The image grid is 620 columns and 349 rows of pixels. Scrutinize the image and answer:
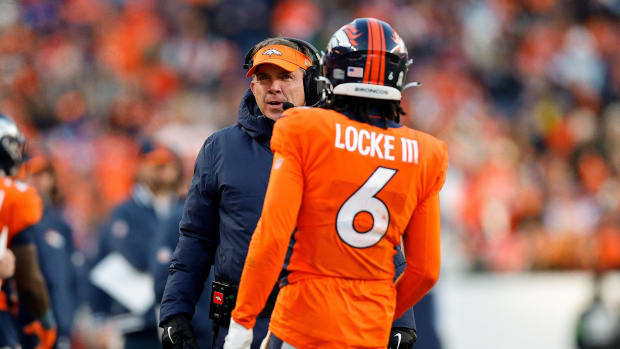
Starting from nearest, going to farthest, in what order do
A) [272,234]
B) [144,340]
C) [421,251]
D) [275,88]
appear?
[272,234] < [421,251] < [275,88] < [144,340]

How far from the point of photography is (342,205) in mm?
3166

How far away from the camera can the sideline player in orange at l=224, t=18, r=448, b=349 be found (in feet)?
10.3

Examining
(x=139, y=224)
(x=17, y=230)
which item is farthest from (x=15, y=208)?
(x=139, y=224)

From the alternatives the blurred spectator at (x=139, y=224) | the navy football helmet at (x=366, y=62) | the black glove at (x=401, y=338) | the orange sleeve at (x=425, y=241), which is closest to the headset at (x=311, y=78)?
the navy football helmet at (x=366, y=62)

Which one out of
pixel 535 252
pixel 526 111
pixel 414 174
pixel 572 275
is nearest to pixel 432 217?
pixel 414 174

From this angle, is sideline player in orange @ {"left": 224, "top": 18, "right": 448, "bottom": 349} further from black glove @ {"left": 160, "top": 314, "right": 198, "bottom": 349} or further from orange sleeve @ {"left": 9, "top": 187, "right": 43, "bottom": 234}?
orange sleeve @ {"left": 9, "top": 187, "right": 43, "bottom": 234}

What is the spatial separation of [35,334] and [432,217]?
2.53m

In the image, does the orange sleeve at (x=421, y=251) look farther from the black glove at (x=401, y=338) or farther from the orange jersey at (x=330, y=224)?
the black glove at (x=401, y=338)

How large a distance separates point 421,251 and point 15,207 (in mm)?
2155

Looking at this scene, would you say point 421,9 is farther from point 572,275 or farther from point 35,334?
point 35,334

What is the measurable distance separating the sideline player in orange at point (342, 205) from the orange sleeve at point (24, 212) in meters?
1.83

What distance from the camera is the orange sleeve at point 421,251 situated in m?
3.36

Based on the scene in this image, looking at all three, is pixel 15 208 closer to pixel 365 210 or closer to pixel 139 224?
pixel 365 210

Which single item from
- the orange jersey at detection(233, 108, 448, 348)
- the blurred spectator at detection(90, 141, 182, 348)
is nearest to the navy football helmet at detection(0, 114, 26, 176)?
Answer: the orange jersey at detection(233, 108, 448, 348)
